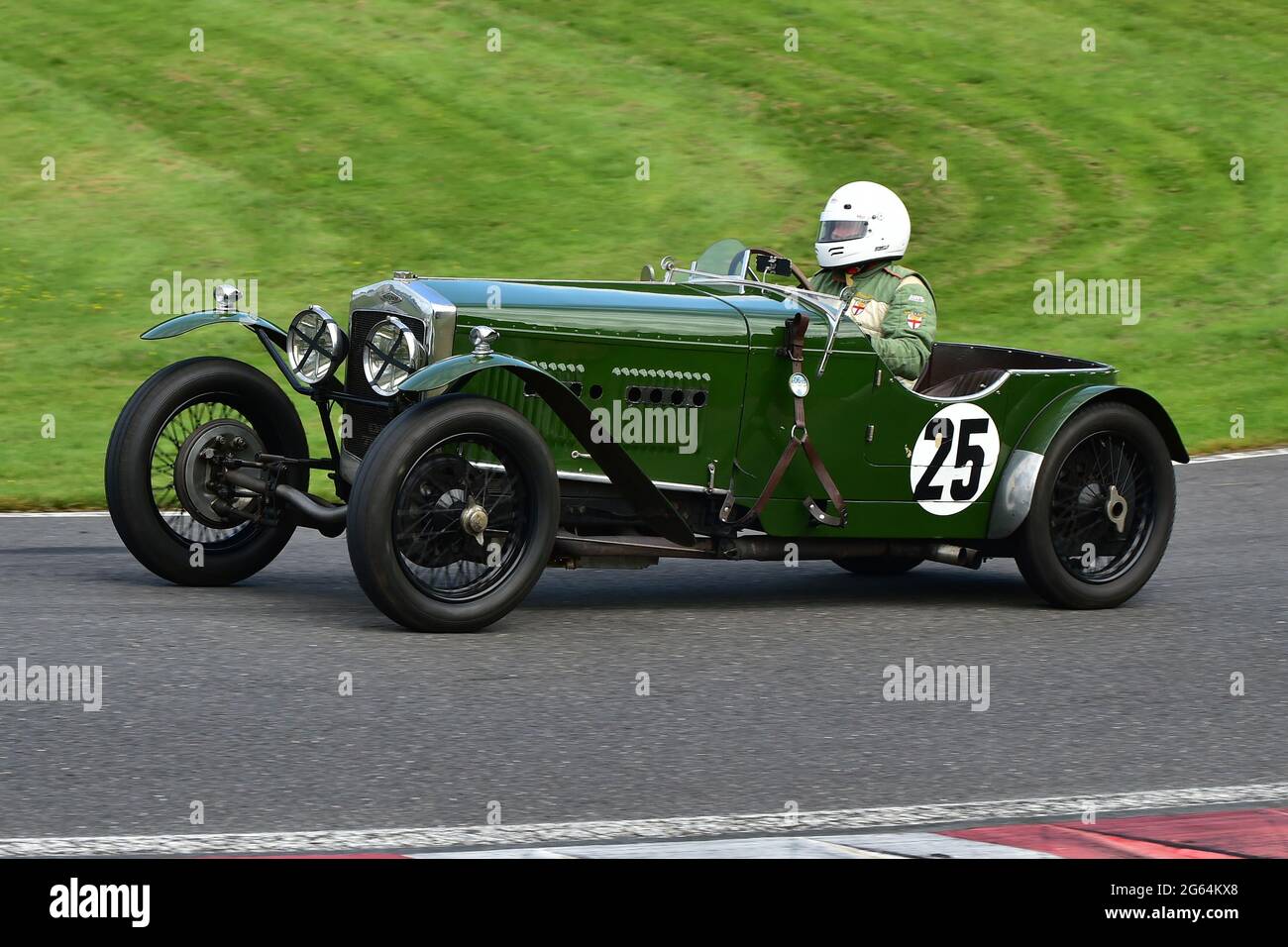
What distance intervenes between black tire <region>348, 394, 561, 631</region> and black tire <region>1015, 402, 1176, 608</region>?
2.18 meters

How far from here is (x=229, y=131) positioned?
1877 cm

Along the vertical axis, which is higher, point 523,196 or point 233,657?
point 523,196

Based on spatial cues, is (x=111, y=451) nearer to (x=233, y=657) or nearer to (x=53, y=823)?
(x=233, y=657)

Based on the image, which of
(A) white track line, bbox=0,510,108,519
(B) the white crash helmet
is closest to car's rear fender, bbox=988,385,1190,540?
(B) the white crash helmet

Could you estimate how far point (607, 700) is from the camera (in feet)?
19.8

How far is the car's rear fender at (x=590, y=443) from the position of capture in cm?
686

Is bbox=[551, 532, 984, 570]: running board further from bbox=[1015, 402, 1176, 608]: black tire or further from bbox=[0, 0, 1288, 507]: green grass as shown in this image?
bbox=[0, 0, 1288, 507]: green grass

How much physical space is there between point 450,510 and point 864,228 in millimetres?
2360

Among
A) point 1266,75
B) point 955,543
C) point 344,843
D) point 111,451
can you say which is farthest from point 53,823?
point 1266,75

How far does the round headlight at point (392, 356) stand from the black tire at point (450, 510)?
283mm

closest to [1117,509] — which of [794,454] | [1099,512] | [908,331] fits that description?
[1099,512]

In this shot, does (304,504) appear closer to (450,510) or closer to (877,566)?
(450,510)

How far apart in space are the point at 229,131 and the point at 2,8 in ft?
14.1

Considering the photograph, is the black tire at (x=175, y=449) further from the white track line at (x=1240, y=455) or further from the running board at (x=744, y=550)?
the white track line at (x=1240, y=455)
